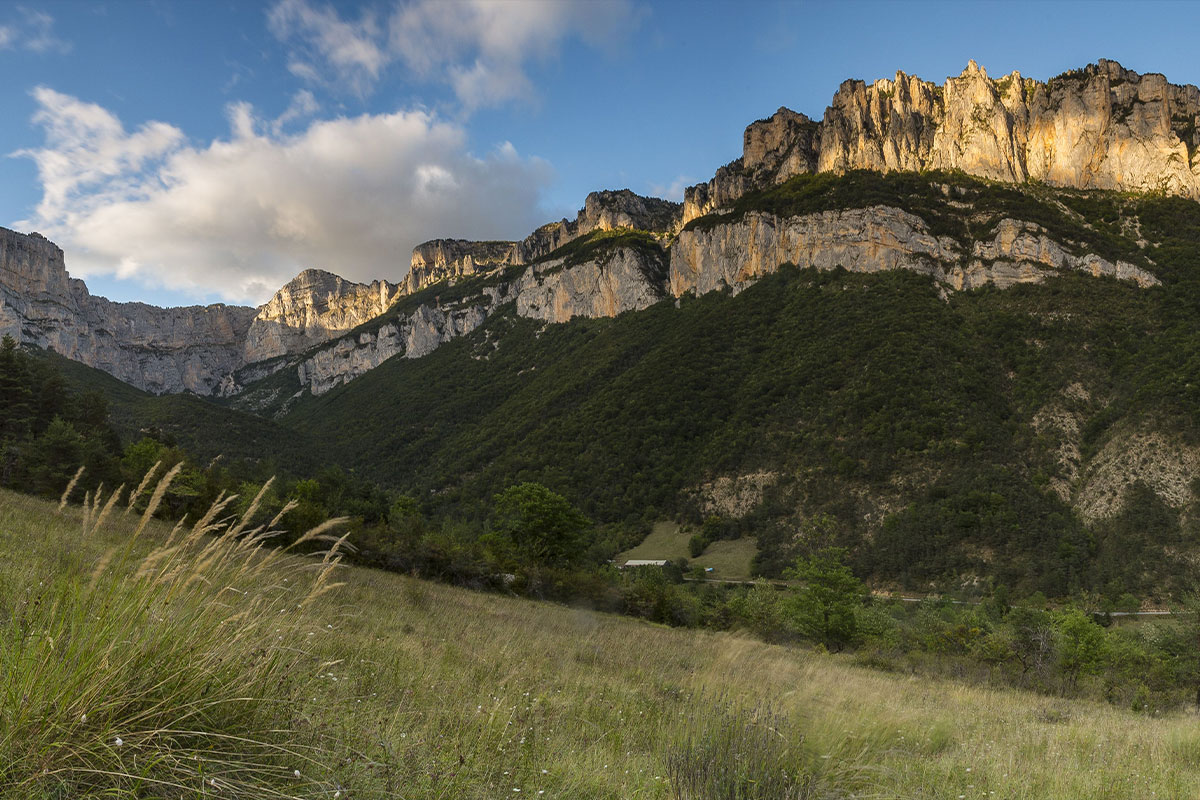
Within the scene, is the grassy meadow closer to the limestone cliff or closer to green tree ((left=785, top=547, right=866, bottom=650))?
green tree ((left=785, top=547, right=866, bottom=650))

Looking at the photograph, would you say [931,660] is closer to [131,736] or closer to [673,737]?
[673,737]

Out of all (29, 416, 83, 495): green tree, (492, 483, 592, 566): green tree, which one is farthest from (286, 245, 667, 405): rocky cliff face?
(29, 416, 83, 495): green tree

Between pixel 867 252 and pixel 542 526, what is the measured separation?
86314mm

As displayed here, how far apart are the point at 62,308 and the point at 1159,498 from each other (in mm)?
269083

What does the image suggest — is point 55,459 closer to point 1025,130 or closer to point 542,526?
point 542,526

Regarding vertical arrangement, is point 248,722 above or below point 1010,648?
above

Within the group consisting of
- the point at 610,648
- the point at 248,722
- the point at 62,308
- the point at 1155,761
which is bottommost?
the point at 610,648

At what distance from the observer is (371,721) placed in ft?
9.90

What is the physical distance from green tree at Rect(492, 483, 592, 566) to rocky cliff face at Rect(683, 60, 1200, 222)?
374 feet

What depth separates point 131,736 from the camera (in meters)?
1.82

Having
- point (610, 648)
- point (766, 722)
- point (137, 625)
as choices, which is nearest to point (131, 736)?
point (137, 625)

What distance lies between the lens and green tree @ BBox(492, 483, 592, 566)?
3038cm

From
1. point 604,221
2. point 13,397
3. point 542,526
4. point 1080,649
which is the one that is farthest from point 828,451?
point 604,221

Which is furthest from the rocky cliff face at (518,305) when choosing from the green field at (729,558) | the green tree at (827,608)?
the green tree at (827,608)
